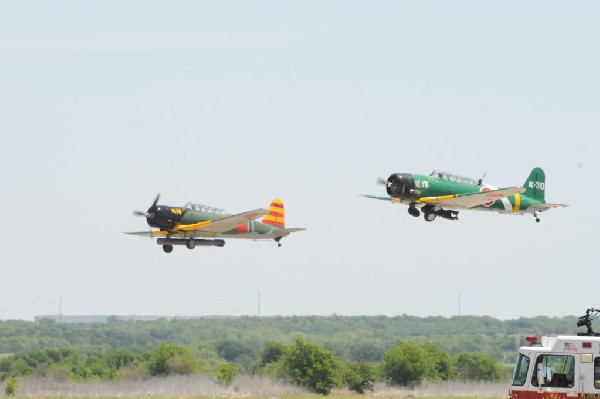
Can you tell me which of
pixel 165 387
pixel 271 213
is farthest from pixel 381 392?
pixel 271 213

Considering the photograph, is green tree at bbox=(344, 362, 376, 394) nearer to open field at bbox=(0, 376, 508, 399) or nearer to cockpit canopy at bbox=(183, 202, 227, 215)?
open field at bbox=(0, 376, 508, 399)

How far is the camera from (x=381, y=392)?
108 m

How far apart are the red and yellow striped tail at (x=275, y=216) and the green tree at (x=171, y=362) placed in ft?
123

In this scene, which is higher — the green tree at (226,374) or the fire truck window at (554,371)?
the fire truck window at (554,371)

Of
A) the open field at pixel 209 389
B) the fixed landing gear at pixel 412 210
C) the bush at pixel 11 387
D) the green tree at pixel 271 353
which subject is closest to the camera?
the fixed landing gear at pixel 412 210

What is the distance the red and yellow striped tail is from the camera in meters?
82.4

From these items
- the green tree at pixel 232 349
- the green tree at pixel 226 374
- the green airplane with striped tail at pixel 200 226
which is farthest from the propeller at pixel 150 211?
the green tree at pixel 232 349

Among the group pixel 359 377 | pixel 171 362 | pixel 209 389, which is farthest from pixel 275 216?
pixel 171 362

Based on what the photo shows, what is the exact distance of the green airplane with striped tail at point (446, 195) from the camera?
62.2 metres

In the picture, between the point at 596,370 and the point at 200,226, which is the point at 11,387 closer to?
the point at 200,226

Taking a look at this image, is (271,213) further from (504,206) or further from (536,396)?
(536,396)

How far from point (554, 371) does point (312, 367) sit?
7878 cm

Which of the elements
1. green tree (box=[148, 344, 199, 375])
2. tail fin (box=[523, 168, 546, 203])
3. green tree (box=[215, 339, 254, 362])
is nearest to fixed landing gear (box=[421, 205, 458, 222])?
tail fin (box=[523, 168, 546, 203])

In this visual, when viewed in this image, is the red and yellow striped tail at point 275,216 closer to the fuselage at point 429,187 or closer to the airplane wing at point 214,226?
the airplane wing at point 214,226
